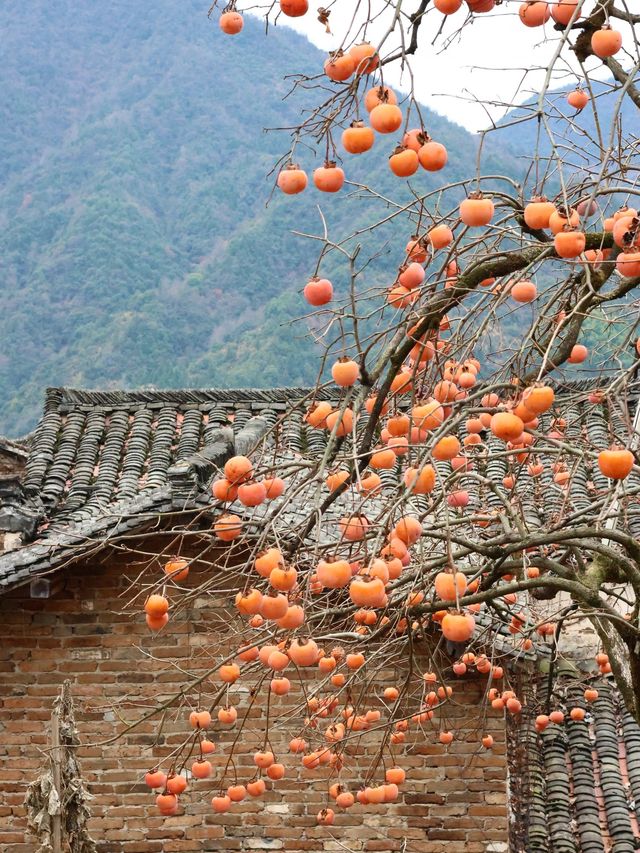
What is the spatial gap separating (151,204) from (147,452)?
34447mm

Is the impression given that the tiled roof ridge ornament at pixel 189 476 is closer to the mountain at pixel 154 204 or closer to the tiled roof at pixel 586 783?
the tiled roof at pixel 586 783

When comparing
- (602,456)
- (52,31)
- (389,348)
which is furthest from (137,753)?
(52,31)

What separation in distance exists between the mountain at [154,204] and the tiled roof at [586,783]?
46.6 feet

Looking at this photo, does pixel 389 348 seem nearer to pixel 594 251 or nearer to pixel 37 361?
pixel 594 251

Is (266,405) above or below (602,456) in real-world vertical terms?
above

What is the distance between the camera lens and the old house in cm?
698

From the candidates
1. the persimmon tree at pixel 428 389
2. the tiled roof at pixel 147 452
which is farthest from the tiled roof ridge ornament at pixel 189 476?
the persimmon tree at pixel 428 389

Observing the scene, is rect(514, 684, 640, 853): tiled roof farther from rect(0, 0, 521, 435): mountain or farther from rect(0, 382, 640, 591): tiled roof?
rect(0, 0, 521, 435): mountain

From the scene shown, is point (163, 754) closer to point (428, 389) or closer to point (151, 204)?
point (428, 389)

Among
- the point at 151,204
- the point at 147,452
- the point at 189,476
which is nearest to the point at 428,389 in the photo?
the point at 189,476

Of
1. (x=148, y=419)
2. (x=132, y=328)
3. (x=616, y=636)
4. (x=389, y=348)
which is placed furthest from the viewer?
(x=132, y=328)

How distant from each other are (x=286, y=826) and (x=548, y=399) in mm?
4974

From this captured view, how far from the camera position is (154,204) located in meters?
42.9

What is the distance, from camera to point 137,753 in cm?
728
